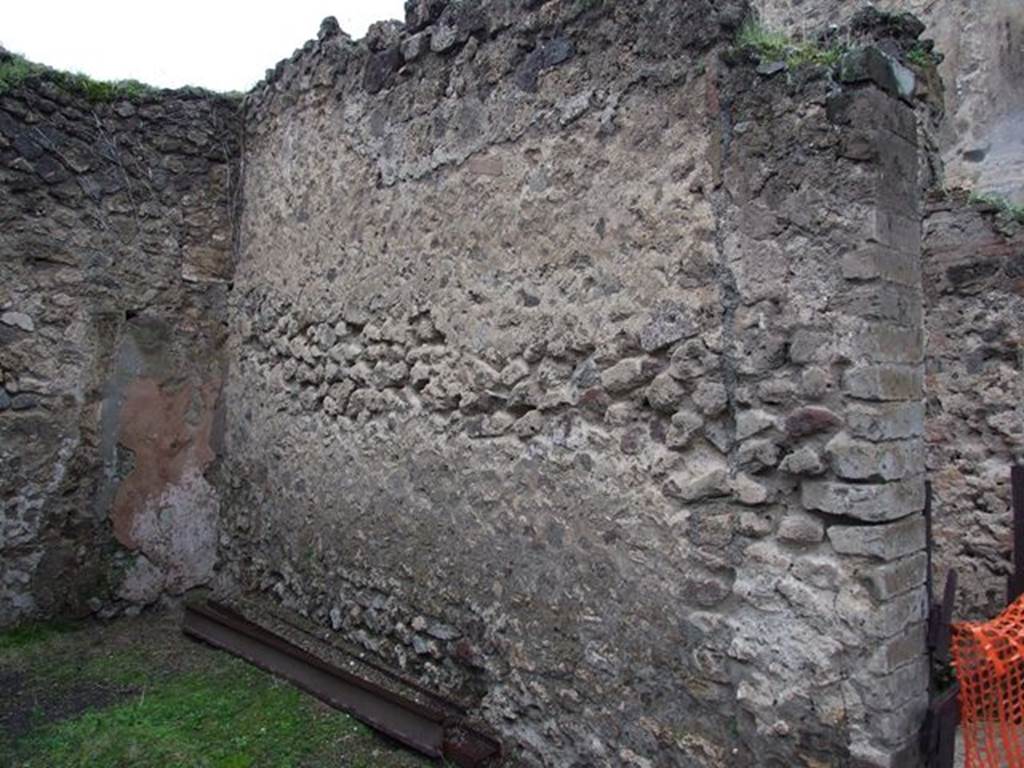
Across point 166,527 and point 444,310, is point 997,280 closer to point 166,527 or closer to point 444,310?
point 444,310

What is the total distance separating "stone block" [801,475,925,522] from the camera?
2.28 meters

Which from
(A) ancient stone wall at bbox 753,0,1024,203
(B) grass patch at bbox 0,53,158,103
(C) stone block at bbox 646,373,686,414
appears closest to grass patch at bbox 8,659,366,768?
(C) stone block at bbox 646,373,686,414

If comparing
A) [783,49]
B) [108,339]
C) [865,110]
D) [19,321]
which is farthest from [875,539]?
[19,321]

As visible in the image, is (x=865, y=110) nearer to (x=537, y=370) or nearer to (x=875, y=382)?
(x=875, y=382)

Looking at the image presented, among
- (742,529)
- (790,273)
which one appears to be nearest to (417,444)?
(742,529)

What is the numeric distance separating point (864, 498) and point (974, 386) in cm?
263

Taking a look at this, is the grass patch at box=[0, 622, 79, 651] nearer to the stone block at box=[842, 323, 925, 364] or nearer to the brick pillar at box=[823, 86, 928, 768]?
the brick pillar at box=[823, 86, 928, 768]

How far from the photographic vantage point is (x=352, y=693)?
12.1 feet

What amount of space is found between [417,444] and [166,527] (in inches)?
87.3

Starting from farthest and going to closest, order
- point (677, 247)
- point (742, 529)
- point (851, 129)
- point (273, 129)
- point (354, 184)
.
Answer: point (273, 129) < point (354, 184) < point (677, 247) < point (742, 529) < point (851, 129)

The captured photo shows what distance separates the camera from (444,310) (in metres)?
3.64

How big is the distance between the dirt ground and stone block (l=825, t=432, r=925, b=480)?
207cm

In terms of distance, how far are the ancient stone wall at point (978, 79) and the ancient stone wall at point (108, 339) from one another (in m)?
5.74

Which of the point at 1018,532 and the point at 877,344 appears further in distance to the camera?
the point at 1018,532
